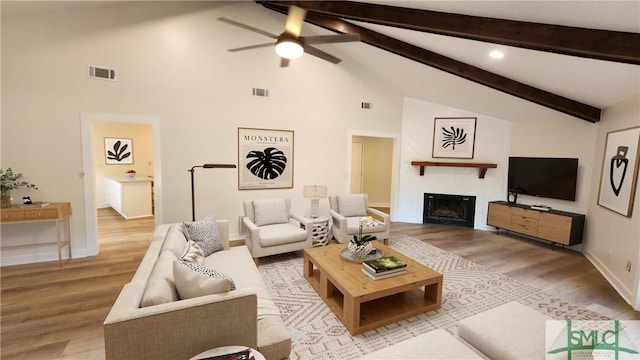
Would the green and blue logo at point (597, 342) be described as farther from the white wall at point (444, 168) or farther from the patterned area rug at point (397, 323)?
the white wall at point (444, 168)

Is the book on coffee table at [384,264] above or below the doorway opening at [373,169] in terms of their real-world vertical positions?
below

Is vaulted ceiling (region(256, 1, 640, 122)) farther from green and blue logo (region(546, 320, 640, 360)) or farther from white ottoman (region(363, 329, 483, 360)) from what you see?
white ottoman (region(363, 329, 483, 360))

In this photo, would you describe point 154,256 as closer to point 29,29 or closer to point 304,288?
point 304,288

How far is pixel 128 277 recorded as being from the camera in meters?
3.37

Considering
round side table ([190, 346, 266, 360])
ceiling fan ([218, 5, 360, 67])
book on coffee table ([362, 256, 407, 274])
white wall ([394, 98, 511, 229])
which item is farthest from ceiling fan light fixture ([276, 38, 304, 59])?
white wall ([394, 98, 511, 229])

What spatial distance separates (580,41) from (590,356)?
2.79 meters

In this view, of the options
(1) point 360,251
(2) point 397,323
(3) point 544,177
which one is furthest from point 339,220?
(3) point 544,177

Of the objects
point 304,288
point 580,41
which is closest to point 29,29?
point 304,288

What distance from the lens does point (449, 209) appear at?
627 centimetres

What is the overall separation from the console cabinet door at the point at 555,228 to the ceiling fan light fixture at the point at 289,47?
4.90 m

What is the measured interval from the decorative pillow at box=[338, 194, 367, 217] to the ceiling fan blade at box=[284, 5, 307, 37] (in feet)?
9.64

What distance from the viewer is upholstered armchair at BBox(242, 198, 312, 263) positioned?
373 cm

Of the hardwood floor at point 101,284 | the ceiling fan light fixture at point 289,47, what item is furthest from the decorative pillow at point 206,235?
the ceiling fan light fixture at point 289,47

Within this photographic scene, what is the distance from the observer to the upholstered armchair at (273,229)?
373 cm
